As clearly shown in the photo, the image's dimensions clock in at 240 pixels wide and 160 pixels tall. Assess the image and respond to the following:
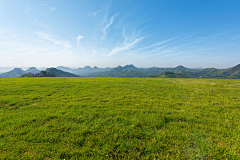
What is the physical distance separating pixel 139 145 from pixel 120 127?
1.74m

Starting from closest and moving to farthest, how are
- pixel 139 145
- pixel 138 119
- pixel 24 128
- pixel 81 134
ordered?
1. pixel 139 145
2. pixel 81 134
3. pixel 24 128
4. pixel 138 119

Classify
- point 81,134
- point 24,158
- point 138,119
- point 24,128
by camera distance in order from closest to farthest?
point 24,158
point 81,134
point 24,128
point 138,119

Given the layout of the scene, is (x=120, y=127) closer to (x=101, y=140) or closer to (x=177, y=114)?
(x=101, y=140)

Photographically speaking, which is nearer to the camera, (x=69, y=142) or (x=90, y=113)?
(x=69, y=142)

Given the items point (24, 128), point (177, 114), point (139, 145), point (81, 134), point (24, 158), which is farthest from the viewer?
point (177, 114)

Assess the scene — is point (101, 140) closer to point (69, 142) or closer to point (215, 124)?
point (69, 142)

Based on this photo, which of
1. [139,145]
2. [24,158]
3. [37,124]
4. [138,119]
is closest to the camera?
[24,158]

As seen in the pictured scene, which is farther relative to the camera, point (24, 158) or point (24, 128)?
point (24, 128)

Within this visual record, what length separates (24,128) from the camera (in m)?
6.21

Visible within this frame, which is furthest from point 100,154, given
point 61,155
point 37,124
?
point 37,124

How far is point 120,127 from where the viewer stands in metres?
6.45

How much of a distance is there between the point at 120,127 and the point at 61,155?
11.6 ft

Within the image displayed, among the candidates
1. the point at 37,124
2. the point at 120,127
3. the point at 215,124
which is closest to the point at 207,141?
the point at 215,124

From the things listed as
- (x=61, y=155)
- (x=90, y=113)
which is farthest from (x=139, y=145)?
(x=90, y=113)
